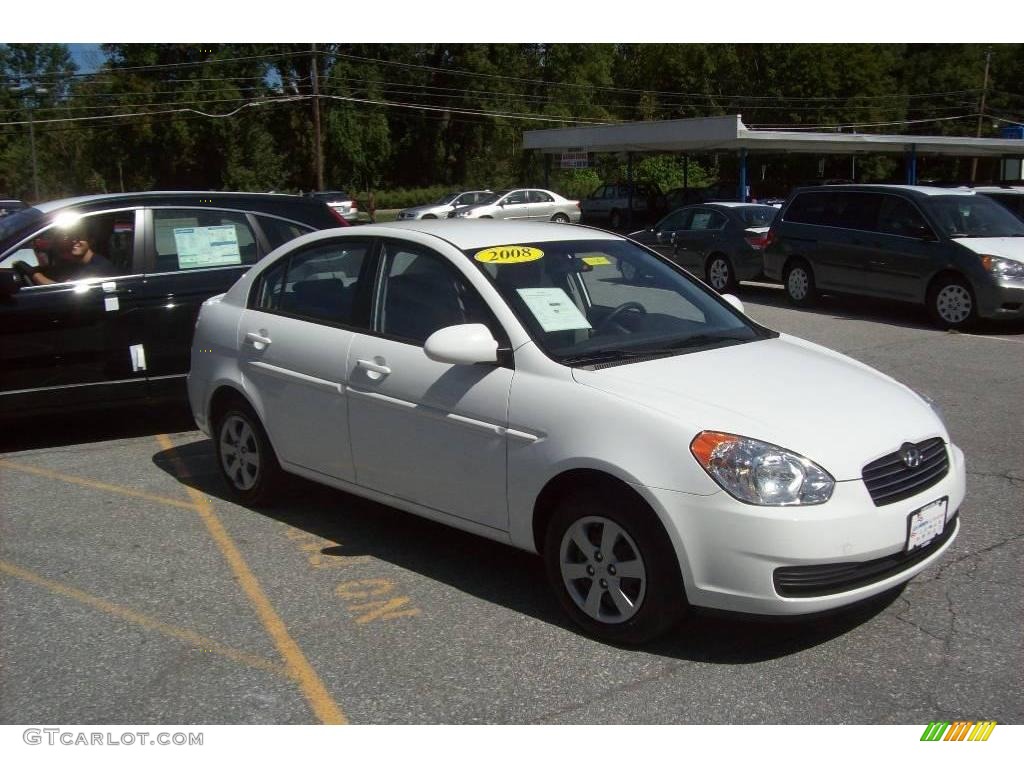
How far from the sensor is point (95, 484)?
6.61 metres

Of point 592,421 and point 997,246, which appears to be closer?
point 592,421

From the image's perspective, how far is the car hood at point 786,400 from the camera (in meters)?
3.81

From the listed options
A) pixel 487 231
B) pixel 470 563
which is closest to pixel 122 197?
pixel 487 231

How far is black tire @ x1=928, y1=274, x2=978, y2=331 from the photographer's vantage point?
12062mm

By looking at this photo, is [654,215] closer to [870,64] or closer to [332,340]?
[332,340]

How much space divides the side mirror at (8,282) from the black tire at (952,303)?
1014cm

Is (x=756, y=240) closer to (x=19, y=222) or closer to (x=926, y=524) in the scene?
(x=19, y=222)

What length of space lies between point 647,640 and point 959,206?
10962mm

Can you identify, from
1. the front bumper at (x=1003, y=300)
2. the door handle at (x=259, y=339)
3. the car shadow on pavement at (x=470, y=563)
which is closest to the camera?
the car shadow on pavement at (x=470, y=563)

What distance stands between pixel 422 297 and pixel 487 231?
525 mm

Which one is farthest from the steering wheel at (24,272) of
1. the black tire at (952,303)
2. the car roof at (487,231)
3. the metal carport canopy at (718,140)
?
the metal carport canopy at (718,140)

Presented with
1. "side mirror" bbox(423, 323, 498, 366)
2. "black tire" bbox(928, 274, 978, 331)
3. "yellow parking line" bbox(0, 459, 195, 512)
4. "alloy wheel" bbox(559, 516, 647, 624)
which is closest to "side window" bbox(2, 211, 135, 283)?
"yellow parking line" bbox(0, 459, 195, 512)

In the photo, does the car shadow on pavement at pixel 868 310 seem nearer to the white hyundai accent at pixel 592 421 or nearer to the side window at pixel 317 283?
the white hyundai accent at pixel 592 421

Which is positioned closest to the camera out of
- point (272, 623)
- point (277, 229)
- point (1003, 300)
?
point (272, 623)
